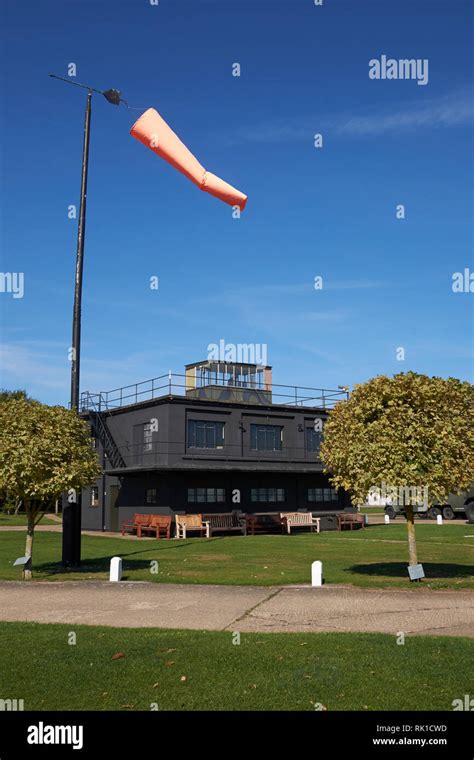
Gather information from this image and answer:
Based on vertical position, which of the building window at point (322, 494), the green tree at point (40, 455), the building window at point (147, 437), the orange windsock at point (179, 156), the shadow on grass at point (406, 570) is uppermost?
the orange windsock at point (179, 156)

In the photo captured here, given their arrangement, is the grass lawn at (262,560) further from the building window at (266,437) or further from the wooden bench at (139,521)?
the building window at (266,437)

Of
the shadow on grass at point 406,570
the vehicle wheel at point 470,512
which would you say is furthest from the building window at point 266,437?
the shadow on grass at point 406,570

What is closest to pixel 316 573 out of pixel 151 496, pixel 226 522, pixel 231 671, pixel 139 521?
pixel 231 671

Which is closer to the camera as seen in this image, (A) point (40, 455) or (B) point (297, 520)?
(A) point (40, 455)

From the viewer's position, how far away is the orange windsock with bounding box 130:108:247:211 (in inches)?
418

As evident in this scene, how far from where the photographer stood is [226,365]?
42.5m

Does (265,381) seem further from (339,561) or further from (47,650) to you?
(47,650)

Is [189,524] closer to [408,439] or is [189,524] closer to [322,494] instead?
[322,494]

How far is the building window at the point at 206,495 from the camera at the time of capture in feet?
119

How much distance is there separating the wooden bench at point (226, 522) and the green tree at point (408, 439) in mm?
20202

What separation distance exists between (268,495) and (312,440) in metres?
4.93

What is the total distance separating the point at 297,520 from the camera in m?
37.5
